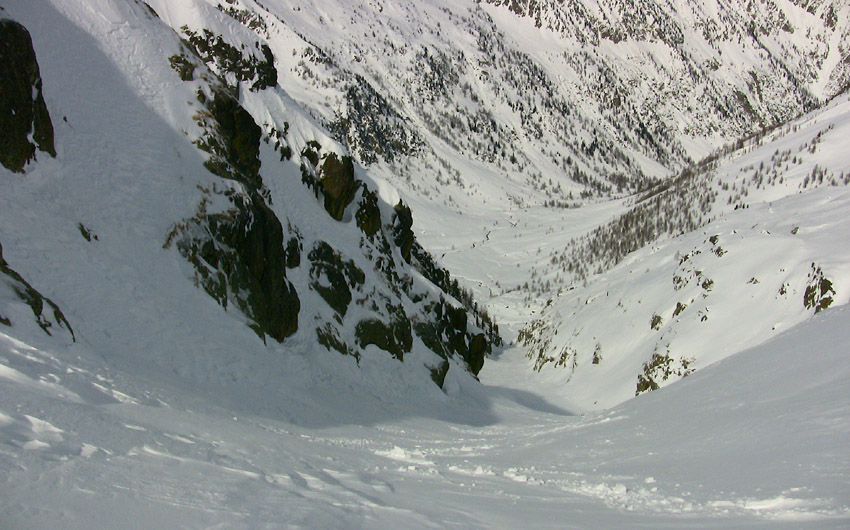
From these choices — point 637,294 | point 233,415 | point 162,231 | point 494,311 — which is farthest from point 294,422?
point 494,311

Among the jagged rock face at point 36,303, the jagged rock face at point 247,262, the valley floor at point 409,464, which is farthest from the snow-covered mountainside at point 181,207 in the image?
the valley floor at point 409,464

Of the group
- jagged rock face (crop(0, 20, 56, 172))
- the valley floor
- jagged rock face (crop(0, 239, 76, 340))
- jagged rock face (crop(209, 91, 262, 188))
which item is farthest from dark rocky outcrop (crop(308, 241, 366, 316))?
jagged rock face (crop(0, 239, 76, 340))

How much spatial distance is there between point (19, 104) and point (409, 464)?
12.9 m

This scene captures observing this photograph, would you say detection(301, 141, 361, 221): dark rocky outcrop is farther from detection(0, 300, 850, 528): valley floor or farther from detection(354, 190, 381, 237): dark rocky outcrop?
detection(0, 300, 850, 528): valley floor

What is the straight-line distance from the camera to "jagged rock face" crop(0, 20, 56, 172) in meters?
12.6

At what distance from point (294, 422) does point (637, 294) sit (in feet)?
120

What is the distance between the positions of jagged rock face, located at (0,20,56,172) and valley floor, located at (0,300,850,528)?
22.6ft

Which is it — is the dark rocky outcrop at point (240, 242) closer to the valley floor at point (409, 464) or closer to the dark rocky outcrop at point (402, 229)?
the valley floor at point (409, 464)

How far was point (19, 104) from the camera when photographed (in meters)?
13.2

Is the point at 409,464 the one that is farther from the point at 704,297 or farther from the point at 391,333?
the point at 704,297

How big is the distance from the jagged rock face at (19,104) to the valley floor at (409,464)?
6875 mm

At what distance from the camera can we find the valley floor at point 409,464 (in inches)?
172

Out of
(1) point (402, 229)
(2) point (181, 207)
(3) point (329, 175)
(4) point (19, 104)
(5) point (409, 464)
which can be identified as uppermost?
(1) point (402, 229)

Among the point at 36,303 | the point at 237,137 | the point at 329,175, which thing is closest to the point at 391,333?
the point at 329,175
